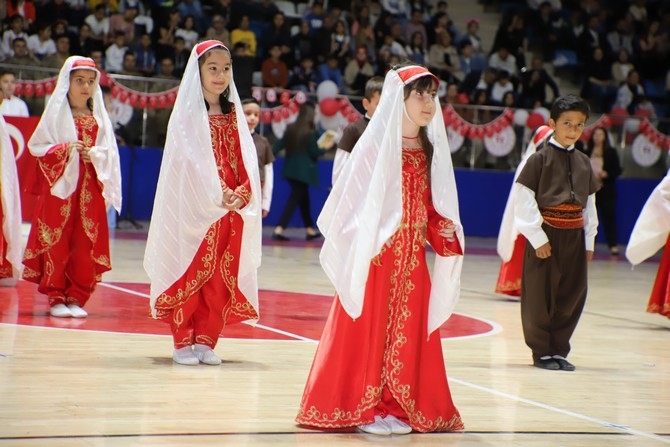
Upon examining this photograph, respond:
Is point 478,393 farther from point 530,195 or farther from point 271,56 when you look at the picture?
point 271,56

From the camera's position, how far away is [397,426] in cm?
493

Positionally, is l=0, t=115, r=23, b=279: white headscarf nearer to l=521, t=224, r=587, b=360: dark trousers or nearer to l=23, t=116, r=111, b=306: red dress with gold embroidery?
l=23, t=116, r=111, b=306: red dress with gold embroidery

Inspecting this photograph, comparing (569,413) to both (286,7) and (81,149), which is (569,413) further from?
(286,7)

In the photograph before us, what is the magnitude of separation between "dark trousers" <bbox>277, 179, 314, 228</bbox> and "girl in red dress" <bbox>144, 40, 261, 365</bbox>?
31.0ft

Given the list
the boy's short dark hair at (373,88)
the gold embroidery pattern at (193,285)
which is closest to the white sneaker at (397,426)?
the gold embroidery pattern at (193,285)

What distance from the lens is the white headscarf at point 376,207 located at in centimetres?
487

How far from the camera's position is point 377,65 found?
1880cm

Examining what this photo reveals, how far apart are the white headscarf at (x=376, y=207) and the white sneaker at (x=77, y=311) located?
327 centimetres

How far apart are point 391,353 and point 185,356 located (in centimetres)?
175

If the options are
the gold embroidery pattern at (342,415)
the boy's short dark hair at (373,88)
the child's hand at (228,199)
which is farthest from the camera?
the boy's short dark hair at (373,88)

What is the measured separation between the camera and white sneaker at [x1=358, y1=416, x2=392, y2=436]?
16.0ft

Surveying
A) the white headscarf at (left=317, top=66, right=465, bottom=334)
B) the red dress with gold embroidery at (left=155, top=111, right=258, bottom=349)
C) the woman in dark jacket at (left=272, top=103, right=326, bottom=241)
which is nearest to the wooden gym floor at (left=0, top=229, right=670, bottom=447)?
the red dress with gold embroidery at (left=155, top=111, right=258, bottom=349)

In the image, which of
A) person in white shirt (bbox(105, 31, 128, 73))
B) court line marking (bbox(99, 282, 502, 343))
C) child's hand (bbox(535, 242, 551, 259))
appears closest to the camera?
child's hand (bbox(535, 242, 551, 259))

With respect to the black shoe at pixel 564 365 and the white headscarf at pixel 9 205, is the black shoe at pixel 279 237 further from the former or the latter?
the black shoe at pixel 564 365
